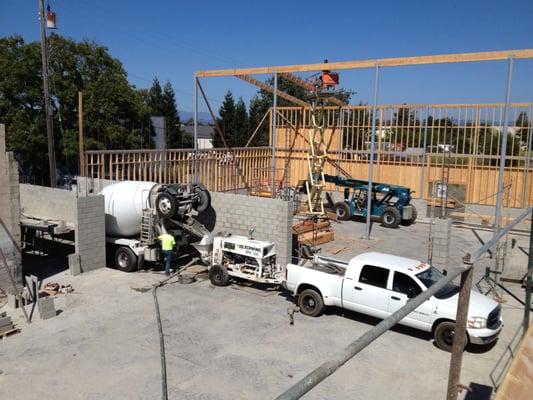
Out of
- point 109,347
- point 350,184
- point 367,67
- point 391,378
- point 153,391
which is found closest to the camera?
point 153,391

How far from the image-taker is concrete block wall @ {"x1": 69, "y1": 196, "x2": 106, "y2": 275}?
14977 millimetres

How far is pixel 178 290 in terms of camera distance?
45.8 feet

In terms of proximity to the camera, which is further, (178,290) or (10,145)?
(10,145)

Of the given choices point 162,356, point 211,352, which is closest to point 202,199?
point 211,352

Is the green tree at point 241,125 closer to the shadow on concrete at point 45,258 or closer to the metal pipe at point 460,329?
the shadow on concrete at point 45,258

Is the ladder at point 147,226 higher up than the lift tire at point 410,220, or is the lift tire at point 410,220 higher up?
the ladder at point 147,226

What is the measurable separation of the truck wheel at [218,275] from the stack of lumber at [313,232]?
4.92 meters

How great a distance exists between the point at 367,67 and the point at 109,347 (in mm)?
14115

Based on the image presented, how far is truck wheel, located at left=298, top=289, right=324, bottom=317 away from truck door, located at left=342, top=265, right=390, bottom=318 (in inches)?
26.5

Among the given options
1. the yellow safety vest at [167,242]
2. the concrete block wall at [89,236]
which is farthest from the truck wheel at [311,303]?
the concrete block wall at [89,236]

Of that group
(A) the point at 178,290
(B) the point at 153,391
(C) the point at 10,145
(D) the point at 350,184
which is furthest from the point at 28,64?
(B) the point at 153,391

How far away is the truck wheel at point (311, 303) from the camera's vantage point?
468 inches

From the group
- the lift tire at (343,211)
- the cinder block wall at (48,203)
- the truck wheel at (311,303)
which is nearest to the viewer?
the truck wheel at (311,303)

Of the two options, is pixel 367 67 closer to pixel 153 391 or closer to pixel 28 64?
pixel 153 391
